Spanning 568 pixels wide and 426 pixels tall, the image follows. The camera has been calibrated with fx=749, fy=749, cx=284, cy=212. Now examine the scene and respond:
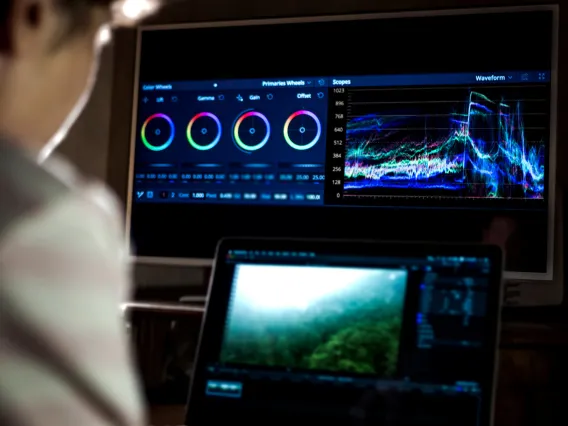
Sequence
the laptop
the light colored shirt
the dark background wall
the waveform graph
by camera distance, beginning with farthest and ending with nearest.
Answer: the dark background wall
the waveform graph
the laptop
the light colored shirt

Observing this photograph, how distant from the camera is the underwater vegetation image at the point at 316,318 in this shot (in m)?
0.85

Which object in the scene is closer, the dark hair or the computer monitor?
the dark hair

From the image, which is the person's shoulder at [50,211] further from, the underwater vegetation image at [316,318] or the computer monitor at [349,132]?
the computer monitor at [349,132]

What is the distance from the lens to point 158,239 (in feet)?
4.50

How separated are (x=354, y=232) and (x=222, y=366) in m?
0.45

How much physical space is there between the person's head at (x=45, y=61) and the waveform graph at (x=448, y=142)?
35.3 inches

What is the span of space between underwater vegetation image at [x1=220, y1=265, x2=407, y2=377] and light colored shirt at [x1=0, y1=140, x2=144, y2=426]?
0.55 m

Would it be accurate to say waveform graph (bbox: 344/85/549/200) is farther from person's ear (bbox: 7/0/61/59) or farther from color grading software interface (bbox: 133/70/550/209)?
person's ear (bbox: 7/0/61/59)

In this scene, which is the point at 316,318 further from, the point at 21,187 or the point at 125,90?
the point at 125,90

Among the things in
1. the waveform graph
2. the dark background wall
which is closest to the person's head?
the waveform graph

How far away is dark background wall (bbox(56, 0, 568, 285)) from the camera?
141 cm

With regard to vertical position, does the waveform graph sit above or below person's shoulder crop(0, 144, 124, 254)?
above

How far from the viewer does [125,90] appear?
4.97 feet

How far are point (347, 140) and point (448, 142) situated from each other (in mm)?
169
